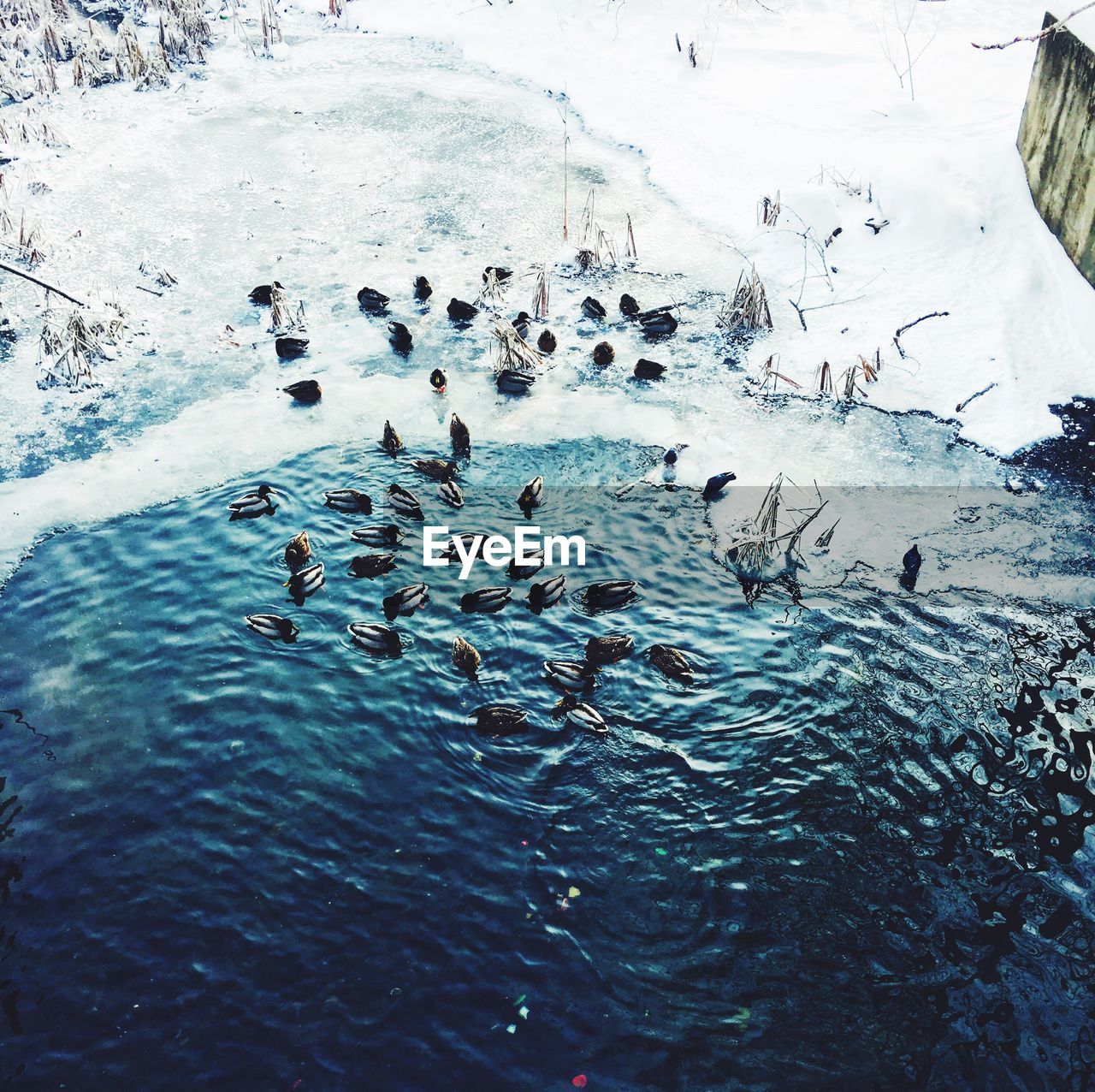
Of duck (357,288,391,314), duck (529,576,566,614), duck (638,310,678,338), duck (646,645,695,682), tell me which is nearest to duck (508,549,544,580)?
duck (529,576,566,614)

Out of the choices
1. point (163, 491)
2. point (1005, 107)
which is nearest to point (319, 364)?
point (163, 491)

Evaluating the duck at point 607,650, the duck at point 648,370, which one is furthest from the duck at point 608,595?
the duck at point 648,370

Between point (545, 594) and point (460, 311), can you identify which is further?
point (460, 311)

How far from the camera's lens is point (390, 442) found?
7.43 metres

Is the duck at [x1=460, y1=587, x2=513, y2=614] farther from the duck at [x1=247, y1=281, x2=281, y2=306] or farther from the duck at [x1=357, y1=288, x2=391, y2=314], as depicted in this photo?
the duck at [x1=247, y1=281, x2=281, y2=306]

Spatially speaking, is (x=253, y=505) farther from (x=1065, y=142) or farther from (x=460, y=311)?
(x=1065, y=142)

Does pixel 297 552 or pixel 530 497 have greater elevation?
pixel 530 497

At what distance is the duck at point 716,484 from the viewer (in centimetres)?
696

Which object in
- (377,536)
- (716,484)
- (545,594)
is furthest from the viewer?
(716,484)

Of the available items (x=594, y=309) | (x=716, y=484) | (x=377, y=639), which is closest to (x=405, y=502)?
(x=377, y=639)

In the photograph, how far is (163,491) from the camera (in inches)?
285

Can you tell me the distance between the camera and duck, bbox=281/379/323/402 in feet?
26.0

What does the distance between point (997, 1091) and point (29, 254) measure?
35.4 ft

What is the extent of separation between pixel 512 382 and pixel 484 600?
2636mm
